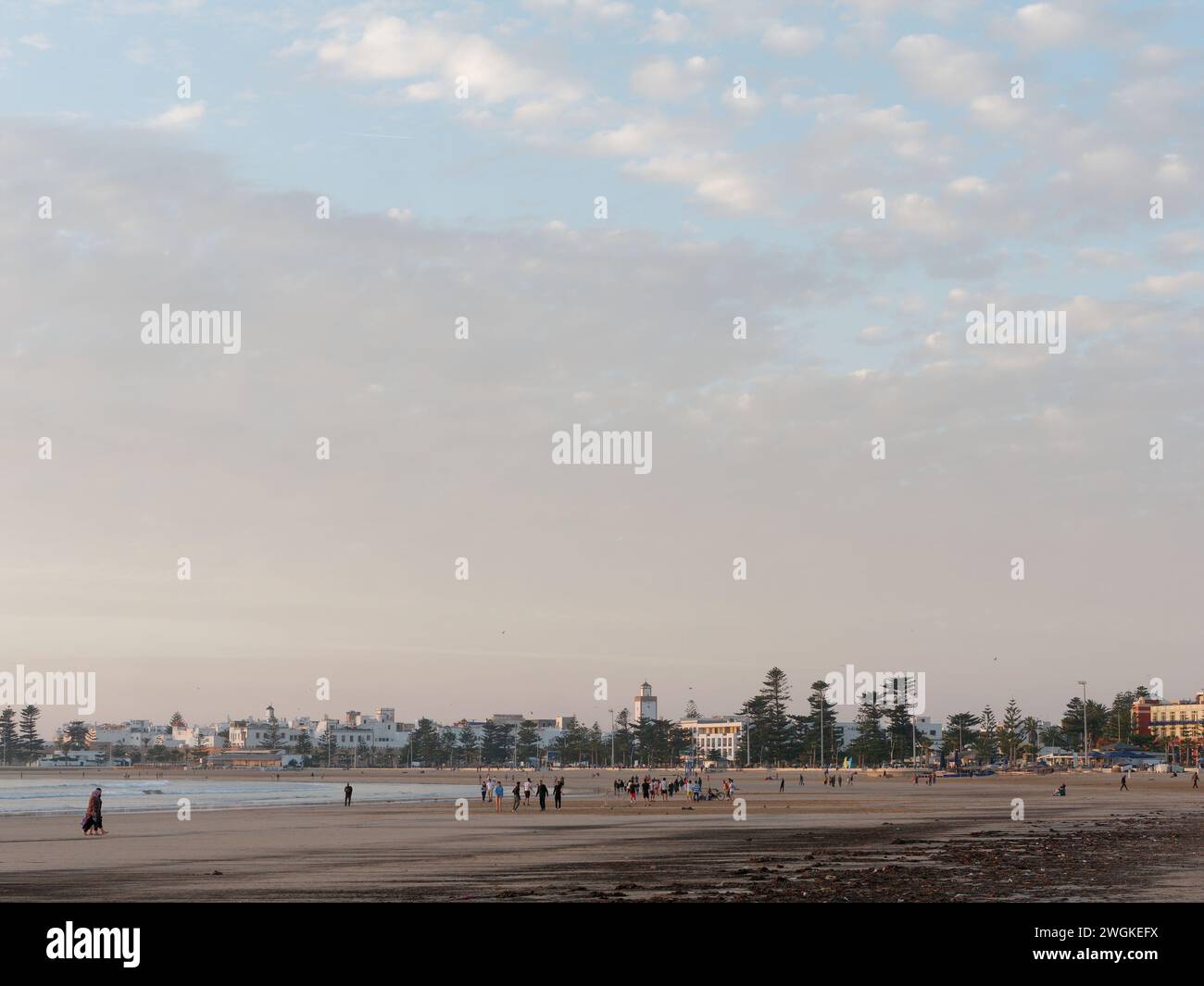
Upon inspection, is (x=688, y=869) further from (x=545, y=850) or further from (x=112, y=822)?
(x=112, y=822)

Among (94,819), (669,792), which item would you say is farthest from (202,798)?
(94,819)

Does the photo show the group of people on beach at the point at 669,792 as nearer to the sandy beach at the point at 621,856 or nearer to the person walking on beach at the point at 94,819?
the sandy beach at the point at 621,856

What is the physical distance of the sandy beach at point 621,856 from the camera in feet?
87.5

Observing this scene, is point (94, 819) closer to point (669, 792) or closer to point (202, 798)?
point (669, 792)

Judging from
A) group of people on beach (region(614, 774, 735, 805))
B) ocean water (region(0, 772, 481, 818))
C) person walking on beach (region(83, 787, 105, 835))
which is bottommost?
ocean water (region(0, 772, 481, 818))

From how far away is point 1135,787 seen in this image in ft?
359

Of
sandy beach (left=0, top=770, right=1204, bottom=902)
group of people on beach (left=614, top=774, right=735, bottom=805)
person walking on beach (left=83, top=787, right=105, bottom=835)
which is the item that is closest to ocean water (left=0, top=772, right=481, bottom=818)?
group of people on beach (left=614, top=774, right=735, bottom=805)

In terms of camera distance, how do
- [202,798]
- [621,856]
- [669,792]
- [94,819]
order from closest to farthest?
1. [621,856]
2. [94,819]
3. [669,792]
4. [202,798]

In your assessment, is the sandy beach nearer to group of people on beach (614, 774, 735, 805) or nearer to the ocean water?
group of people on beach (614, 774, 735, 805)

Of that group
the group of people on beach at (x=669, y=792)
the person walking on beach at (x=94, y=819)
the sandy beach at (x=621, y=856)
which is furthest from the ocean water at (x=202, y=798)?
the person walking on beach at (x=94, y=819)

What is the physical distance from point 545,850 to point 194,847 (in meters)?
12.6

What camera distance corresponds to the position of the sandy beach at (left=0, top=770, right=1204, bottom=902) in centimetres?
2666

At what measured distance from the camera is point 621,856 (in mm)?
35969
